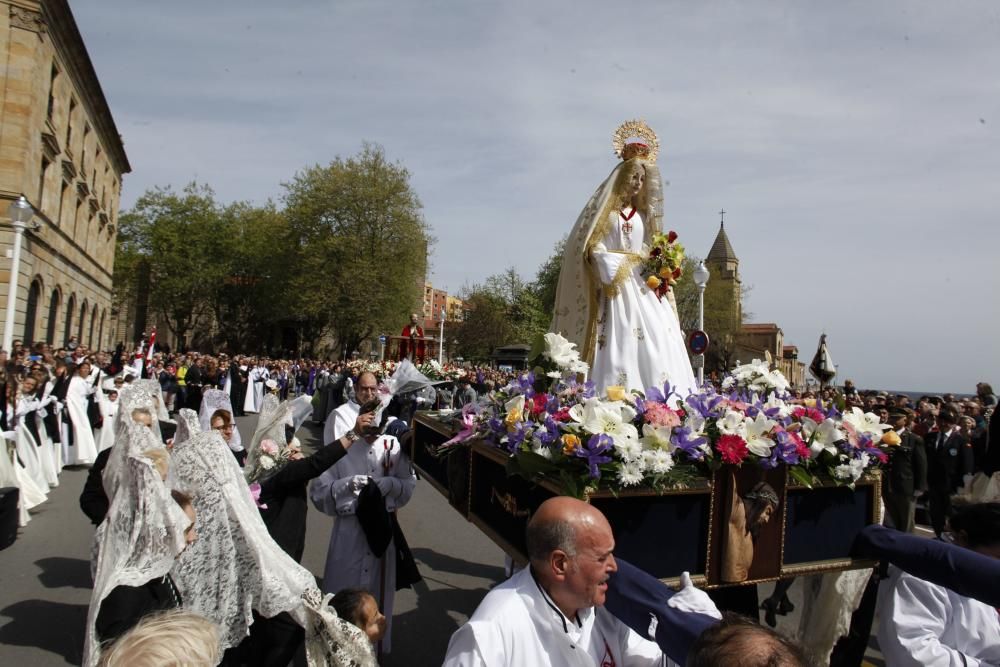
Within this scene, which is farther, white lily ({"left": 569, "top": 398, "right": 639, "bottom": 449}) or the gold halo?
the gold halo

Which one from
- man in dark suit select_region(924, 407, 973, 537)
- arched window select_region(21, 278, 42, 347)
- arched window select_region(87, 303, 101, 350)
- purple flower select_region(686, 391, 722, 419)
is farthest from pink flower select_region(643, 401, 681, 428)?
arched window select_region(87, 303, 101, 350)

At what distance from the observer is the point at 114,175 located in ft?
146

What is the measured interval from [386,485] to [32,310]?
28.2 metres

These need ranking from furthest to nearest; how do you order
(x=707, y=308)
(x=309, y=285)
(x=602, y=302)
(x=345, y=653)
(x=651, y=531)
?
(x=707, y=308) → (x=309, y=285) → (x=602, y=302) → (x=345, y=653) → (x=651, y=531)

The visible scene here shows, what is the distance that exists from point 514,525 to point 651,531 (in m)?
0.61

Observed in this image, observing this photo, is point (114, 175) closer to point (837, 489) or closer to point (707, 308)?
point (707, 308)

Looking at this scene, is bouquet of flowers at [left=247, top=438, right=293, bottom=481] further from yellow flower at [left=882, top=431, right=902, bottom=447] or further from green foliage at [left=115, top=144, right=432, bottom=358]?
green foliage at [left=115, top=144, right=432, bottom=358]

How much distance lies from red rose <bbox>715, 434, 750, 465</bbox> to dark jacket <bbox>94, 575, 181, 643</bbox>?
250 cm

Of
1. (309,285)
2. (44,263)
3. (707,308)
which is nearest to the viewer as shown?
(44,263)

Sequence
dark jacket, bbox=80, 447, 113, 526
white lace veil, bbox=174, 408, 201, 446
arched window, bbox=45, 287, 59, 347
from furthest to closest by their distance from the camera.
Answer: arched window, bbox=45, 287, 59, 347 → dark jacket, bbox=80, 447, 113, 526 → white lace veil, bbox=174, 408, 201, 446

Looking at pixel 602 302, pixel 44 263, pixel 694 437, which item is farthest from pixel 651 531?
pixel 44 263

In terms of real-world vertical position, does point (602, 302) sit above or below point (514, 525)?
above

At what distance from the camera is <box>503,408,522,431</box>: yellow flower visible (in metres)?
2.91

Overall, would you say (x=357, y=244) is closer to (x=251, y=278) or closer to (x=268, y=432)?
(x=251, y=278)
